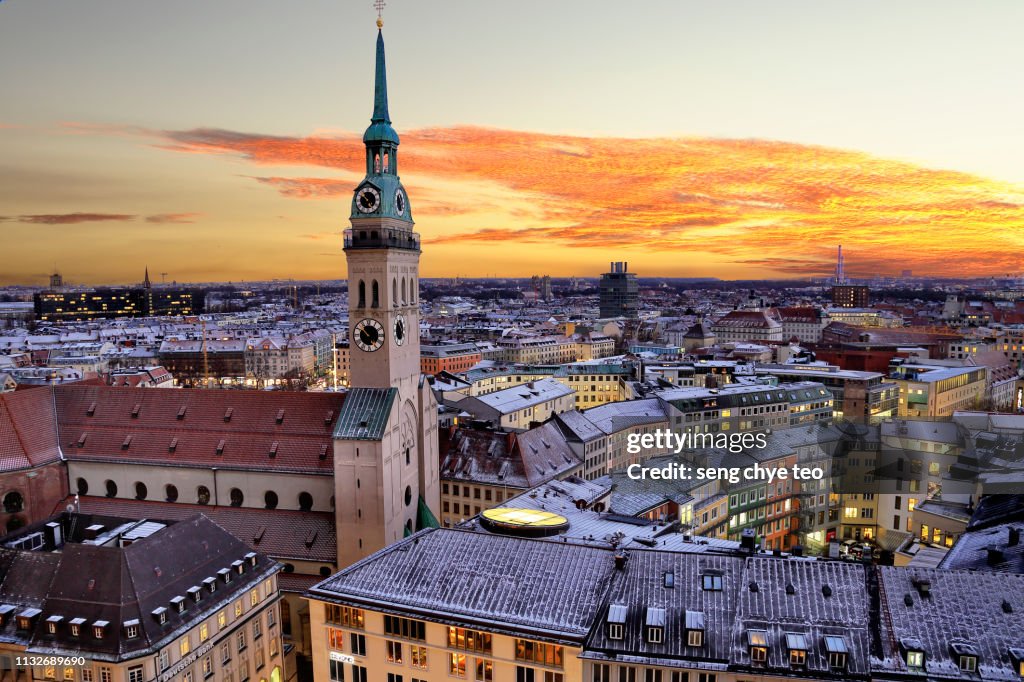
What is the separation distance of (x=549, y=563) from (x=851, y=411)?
132 metres

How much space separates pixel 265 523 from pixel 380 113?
129ft

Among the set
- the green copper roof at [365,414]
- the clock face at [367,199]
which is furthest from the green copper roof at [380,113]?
the green copper roof at [365,414]

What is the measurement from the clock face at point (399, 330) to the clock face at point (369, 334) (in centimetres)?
173

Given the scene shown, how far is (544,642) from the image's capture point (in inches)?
1665

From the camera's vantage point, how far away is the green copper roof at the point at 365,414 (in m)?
67.1

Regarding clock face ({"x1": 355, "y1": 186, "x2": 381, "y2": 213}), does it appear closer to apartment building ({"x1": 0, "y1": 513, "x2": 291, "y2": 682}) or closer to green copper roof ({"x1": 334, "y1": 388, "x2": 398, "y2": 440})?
green copper roof ({"x1": 334, "y1": 388, "x2": 398, "y2": 440})

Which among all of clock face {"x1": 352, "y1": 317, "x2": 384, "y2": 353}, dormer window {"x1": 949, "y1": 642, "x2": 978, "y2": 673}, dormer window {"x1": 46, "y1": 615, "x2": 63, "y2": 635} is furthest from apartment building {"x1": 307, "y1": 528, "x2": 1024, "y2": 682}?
clock face {"x1": 352, "y1": 317, "x2": 384, "y2": 353}

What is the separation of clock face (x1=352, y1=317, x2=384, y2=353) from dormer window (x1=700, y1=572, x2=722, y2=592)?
36.0 meters

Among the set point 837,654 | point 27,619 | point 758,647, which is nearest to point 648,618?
point 758,647

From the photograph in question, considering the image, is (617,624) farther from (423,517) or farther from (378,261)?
(378,261)

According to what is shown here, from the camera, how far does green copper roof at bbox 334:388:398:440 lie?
220ft

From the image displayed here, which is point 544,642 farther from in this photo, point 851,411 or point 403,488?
point 851,411

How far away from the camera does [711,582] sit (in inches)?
1743

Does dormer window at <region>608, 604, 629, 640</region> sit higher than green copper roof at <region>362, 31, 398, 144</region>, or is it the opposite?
green copper roof at <region>362, 31, 398, 144</region>
